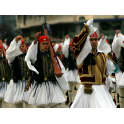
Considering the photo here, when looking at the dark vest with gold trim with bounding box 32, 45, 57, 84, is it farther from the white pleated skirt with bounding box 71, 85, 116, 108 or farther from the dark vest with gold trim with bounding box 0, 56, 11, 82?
the dark vest with gold trim with bounding box 0, 56, 11, 82

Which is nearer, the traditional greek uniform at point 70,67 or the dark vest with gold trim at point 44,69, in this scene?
the dark vest with gold trim at point 44,69

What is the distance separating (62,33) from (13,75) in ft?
25.2

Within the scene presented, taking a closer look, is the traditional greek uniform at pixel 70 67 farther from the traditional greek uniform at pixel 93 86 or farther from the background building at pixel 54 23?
the traditional greek uniform at pixel 93 86

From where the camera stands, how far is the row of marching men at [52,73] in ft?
20.3

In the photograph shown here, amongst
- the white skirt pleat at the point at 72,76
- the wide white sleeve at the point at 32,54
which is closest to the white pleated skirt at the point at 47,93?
the wide white sleeve at the point at 32,54

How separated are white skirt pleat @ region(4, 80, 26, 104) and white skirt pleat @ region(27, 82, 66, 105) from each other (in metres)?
1.31

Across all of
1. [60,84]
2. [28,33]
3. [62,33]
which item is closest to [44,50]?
[60,84]

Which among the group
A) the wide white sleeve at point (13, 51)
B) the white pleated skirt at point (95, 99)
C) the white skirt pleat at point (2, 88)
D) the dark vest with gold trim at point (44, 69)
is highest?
the wide white sleeve at point (13, 51)

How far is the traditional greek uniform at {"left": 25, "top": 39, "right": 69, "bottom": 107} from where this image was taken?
731 cm

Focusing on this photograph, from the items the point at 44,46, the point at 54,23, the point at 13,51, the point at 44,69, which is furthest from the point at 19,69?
the point at 54,23

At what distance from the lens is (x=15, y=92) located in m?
8.80

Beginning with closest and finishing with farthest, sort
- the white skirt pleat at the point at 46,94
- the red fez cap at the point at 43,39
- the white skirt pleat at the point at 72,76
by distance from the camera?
1. the white skirt pleat at the point at 46,94
2. the red fez cap at the point at 43,39
3. the white skirt pleat at the point at 72,76

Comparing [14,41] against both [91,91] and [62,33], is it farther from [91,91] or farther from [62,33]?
[62,33]

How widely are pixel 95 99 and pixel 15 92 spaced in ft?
10.9
